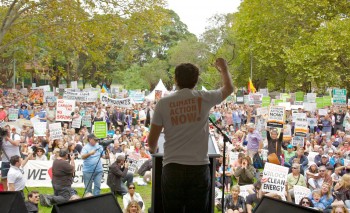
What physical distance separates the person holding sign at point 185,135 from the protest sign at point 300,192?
20.6ft

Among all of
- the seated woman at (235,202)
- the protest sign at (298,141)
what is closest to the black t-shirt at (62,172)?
the seated woman at (235,202)

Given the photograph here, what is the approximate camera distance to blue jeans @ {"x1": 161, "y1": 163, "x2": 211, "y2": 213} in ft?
11.4

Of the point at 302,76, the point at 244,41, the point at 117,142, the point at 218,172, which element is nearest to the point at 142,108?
the point at 302,76

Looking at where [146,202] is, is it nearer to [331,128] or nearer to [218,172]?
[218,172]

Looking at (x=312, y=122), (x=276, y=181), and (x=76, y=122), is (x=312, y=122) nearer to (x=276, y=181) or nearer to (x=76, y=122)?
(x=76, y=122)

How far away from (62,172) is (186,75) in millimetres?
6128

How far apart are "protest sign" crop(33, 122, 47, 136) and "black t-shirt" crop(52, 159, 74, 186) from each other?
569 cm

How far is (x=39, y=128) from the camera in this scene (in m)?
14.6

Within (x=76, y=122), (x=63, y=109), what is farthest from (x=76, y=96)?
(x=63, y=109)

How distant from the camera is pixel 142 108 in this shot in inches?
969

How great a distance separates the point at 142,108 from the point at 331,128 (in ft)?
31.4

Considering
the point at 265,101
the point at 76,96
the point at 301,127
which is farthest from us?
the point at 265,101

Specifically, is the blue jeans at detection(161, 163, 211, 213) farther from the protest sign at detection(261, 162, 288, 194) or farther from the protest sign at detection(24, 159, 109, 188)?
the protest sign at detection(24, 159, 109, 188)

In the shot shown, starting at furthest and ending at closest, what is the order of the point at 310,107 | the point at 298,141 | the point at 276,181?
the point at 310,107
the point at 298,141
the point at 276,181
